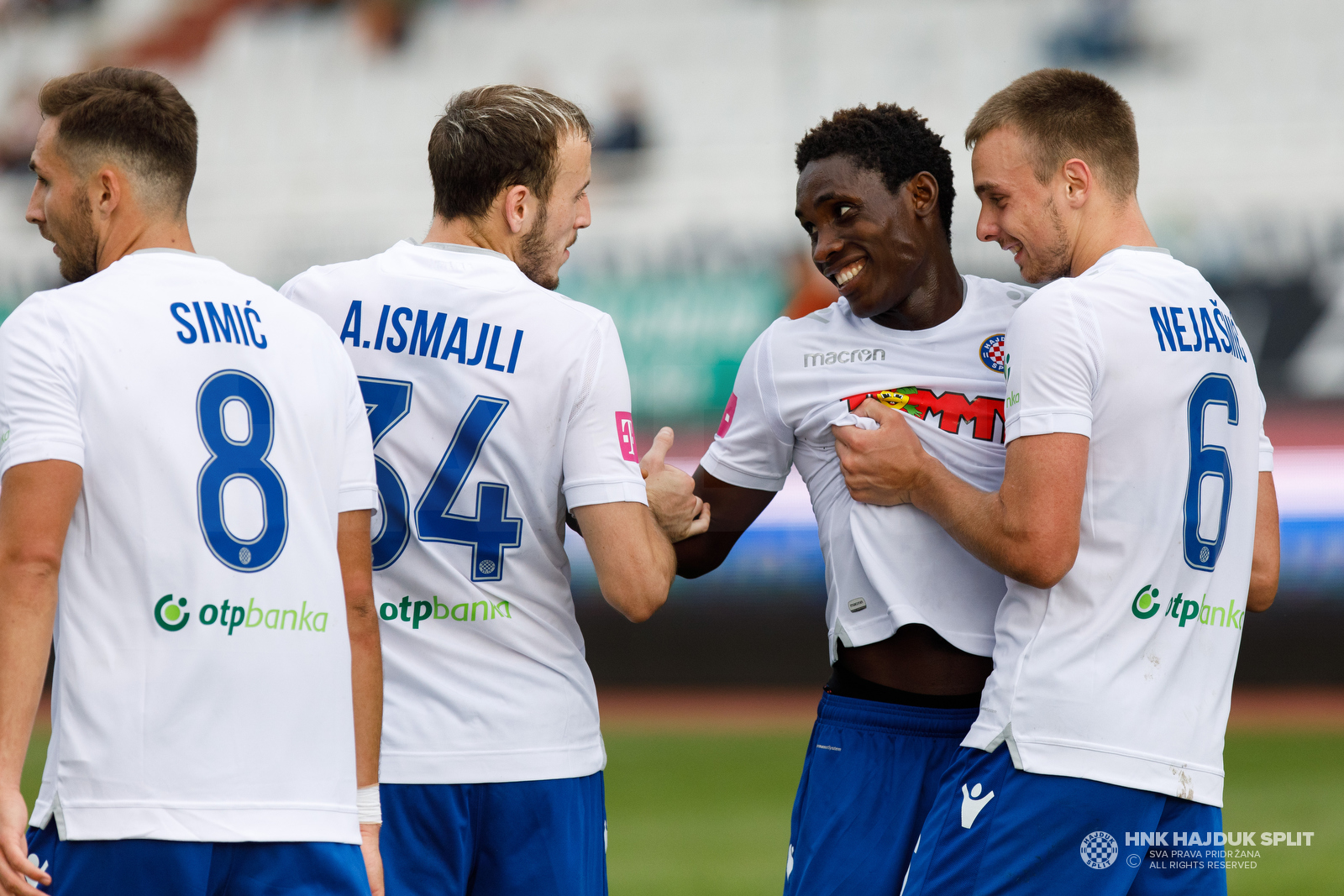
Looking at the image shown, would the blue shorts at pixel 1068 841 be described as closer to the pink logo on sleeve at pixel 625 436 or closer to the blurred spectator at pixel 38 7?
the pink logo on sleeve at pixel 625 436

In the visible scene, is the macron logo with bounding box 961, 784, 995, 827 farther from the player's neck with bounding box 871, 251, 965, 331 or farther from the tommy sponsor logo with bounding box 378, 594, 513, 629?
the player's neck with bounding box 871, 251, 965, 331

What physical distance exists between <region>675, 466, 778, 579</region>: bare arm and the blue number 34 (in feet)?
2.30

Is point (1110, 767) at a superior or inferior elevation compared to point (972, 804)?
superior

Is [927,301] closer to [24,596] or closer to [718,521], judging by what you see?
[718,521]

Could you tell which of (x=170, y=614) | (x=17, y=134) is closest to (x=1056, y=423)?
(x=170, y=614)

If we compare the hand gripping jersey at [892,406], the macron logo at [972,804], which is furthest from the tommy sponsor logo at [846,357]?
the macron logo at [972,804]

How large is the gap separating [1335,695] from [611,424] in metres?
9.57

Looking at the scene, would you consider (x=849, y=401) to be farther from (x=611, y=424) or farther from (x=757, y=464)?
(x=611, y=424)

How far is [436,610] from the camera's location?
255cm

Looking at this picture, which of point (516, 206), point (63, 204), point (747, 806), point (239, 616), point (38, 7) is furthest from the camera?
point (38, 7)

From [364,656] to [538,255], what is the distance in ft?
2.89

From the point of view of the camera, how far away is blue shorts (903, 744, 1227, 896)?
7.89ft

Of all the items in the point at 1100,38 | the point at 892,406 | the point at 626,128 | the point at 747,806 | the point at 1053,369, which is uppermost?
the point at 1100,38

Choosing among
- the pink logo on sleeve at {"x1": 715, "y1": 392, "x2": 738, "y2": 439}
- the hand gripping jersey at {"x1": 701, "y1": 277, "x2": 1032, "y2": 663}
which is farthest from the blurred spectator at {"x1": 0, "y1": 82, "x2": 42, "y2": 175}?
the hand gripping jersey at {"x1": 701, "y1": 277, "x2": 1032, "y2": 663}
